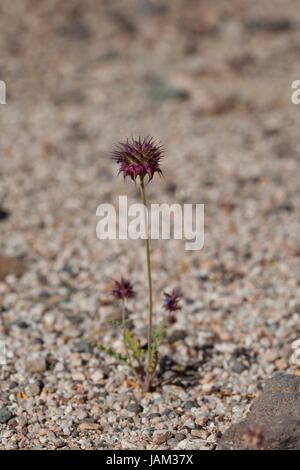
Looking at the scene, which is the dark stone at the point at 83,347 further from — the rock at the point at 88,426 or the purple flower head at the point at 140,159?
Answer: the purple flower head at the point at 140,159

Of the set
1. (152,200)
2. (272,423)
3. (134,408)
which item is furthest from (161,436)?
(152,200)

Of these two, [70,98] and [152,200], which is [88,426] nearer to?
[152,200]

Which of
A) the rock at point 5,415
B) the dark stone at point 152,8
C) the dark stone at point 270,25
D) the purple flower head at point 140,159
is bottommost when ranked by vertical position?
the rock at point 5,415

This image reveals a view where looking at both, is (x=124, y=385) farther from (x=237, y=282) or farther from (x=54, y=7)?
(x=54, y=7)

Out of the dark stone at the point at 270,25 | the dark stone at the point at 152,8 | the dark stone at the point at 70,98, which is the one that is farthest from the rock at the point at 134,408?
the dark stone at the point at 152,8

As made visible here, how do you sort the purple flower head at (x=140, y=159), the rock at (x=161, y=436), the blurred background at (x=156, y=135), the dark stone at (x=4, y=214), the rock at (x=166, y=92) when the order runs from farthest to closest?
the rock at (x=166, y=92), the dark stone at (x=4, y=214), the blurred background at (x=156, y=135), the rock at (x=161, y=436), the purple flower head at (x=140, y=159)

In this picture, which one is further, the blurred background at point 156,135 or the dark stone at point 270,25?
→ the dark stone at point 270,25

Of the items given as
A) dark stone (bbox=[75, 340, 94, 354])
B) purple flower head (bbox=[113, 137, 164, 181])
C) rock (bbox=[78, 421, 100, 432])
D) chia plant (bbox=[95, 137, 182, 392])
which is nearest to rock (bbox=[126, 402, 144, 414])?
chia plant (bbox=[95, 137, 182, 392])
